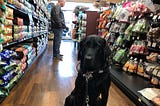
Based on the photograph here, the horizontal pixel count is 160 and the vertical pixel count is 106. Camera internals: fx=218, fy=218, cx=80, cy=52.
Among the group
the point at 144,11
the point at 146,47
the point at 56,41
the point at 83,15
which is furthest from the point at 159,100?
the point at 83,15

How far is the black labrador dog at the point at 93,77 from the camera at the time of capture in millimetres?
1830

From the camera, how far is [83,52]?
2.01m

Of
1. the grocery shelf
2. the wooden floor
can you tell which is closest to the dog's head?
the grocery shelf

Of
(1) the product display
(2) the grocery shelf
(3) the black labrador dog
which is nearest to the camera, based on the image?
(3) the black labrador dog

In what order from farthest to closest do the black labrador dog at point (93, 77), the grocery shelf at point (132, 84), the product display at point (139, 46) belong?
the product display at point (139, 46) < the grocery shelf at point (132, 84) < the black labrador dog at point (93, 77)

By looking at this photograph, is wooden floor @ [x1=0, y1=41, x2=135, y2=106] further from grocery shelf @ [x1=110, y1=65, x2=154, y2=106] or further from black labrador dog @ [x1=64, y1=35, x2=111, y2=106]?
black labrador dog @ [x1=64, y1=35, x2=111, y2=106]

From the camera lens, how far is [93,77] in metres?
1.84

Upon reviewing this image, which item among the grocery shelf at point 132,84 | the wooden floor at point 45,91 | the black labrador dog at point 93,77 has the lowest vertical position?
the wooden floor at point 45,91

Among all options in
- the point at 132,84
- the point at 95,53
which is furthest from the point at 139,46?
the point at 95,53

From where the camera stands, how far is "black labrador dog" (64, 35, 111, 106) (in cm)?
183

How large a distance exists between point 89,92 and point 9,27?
1.47 metres

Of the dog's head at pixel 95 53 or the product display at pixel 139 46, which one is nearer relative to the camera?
the dog's head at pixel 95 53

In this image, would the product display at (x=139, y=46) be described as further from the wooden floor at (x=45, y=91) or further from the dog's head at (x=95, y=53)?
the dog's head at (x=95, y=53)

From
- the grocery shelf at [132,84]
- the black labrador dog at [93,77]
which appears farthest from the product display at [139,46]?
the black labrador dog at [93,77]
